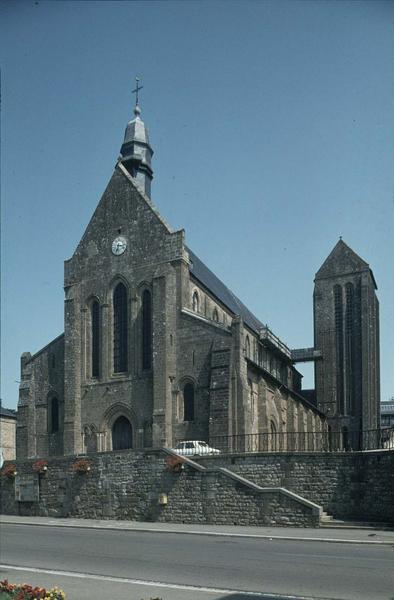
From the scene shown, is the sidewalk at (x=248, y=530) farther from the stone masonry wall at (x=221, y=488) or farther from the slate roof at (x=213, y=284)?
the slate roof at (x=213, y=284)

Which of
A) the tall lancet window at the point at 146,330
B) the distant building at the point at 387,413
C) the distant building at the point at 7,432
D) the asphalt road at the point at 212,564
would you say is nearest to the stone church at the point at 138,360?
the tall lancet window at the point at 146,330

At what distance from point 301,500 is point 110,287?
2137 centimetres

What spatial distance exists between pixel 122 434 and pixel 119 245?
34.4ft

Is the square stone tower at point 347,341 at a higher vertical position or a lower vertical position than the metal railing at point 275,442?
higher

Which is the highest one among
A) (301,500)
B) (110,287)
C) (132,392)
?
(110,287)

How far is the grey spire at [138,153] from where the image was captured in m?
50.9

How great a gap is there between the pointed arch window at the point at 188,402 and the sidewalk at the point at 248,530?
1100cm

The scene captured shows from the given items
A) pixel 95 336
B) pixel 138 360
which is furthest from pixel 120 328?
pixel 138 360

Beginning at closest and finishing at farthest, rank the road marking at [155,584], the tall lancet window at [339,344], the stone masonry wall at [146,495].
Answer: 1. the road marking at [155,584]
2. the stone masonry wall at [146,495]
3. the tall lancet window at [339,344]

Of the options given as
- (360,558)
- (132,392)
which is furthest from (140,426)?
(360,558)

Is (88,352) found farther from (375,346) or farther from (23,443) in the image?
(375,346)

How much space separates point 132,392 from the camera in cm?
3969

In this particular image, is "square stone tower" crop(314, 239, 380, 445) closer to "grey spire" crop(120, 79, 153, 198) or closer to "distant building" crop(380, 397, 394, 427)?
"grey spire" crop(120, 79, 153, 198)

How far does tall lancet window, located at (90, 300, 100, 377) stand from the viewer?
41.8m
